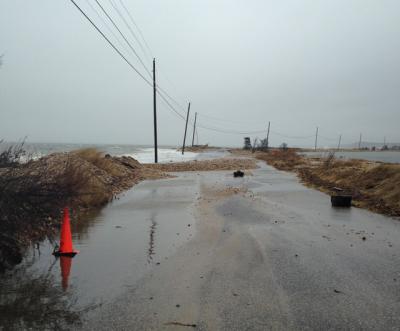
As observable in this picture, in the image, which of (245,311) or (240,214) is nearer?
(245,311)

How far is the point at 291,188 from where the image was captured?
15.7 m

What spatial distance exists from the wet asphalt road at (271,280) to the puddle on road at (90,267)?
0.87ft

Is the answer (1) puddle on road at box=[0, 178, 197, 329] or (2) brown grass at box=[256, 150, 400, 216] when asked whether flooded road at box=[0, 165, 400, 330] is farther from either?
(2) brown grass at box=[256, 150, 400, 216]

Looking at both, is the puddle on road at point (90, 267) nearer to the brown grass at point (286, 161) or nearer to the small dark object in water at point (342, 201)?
the small dark object in water at point (342, 201)

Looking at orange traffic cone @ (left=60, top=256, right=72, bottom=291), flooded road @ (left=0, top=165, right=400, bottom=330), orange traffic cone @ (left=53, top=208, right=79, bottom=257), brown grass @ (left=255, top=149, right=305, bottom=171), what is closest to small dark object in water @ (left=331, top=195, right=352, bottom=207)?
flooded road @ (left=0, top=165, right=400, bottom=330)

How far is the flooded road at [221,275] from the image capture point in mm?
3818

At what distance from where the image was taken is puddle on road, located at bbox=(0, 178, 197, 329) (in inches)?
156

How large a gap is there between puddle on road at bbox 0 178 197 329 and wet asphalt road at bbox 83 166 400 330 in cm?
26

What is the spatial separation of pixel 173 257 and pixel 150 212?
14.0 ft

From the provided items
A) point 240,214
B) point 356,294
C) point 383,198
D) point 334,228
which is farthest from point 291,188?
point 356,294

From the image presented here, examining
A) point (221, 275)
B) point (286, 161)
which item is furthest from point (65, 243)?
point (286, 161)

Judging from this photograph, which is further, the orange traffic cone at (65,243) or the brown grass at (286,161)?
the brown grass at (286,161)

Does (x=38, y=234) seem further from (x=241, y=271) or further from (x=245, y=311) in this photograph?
(x=245, y=311)

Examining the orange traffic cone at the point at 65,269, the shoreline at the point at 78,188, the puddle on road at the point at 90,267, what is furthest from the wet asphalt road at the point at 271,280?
the shoreline at the point at 78,188
